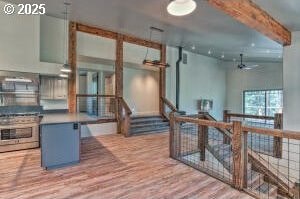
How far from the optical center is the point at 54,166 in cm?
379

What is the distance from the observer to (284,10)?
14.4ft

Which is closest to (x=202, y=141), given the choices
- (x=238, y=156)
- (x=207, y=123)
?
(x=207, y=123)

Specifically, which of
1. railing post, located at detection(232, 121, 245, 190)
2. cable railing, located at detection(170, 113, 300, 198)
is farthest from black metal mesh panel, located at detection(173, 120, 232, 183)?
railing post, located at detection(232, 121, 245, 190)

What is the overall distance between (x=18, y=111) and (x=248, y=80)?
1101 cm

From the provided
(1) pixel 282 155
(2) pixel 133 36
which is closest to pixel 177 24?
(2) pixel 133 36

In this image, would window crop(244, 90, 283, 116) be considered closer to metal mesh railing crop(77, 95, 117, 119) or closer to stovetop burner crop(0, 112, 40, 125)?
metal mesh railing crop(77, 95, 117, 119)

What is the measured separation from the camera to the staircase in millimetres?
7191

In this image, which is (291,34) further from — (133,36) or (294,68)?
(133,36)

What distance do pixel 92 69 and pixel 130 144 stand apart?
5618 millimetres

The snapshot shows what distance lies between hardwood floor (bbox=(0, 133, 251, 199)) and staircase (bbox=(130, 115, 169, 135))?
232 centimetres

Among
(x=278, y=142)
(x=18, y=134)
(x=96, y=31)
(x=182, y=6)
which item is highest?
(x=96, y=31)

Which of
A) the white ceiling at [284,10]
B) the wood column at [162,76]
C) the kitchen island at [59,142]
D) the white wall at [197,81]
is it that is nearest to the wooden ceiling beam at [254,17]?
the white ceiling at [284,10]

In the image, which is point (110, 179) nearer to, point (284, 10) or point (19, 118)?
point (19, 118)

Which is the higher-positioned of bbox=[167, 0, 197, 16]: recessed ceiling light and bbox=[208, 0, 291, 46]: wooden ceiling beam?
bbox=[208, 0, 291, 46]: wooden ceiling beam
